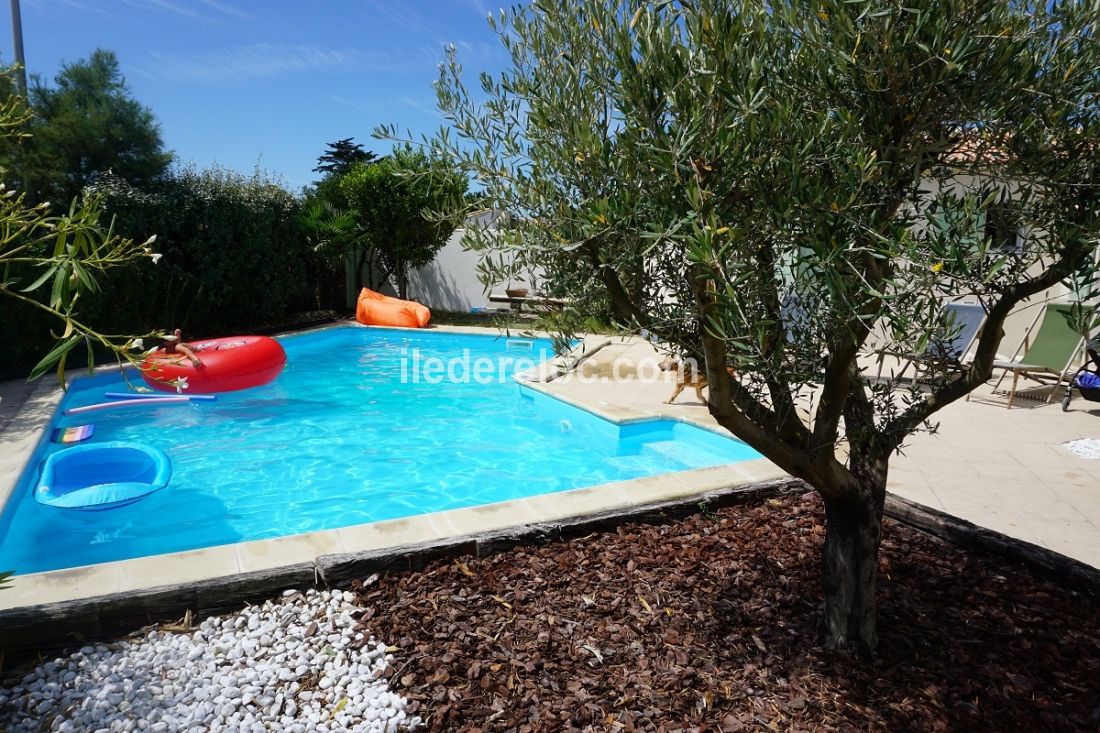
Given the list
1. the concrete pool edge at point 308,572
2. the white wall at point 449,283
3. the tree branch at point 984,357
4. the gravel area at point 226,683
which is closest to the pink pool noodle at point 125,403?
the concrete pool edge at point 308,572

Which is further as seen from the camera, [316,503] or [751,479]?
[316,503]

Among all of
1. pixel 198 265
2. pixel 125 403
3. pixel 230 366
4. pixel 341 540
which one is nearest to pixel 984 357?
pixel 341 540

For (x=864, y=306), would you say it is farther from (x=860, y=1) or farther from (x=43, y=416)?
(x=43, y=416)

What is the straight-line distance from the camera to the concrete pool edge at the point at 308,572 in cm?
329

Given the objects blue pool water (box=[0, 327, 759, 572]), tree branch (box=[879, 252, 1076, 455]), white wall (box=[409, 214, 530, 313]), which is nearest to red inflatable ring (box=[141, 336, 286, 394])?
blue pool water (box=[0, 327, 759, 572])

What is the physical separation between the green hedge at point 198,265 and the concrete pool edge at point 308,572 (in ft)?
31.9

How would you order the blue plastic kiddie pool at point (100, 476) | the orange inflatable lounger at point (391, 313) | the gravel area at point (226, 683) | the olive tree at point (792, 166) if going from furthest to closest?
1. the orange inflatable lounger at point (391, 313)
2. the blue plastic kiddie pool at point (100, 476)
3. the gravel area at point (226, 683)
4. the olive tree at point (792, 166)

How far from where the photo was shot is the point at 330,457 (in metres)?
8.87

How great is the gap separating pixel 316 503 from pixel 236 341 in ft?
14.6

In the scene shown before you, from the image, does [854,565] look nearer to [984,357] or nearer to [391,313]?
[984,357]

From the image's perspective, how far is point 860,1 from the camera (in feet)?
6.48

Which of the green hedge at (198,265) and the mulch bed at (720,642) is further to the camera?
the green hedge at (198,265)

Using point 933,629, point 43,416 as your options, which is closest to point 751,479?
point 933,629

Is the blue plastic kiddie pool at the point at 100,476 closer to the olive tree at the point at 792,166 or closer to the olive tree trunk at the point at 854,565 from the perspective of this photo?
the olive tree at the point at 792,166
